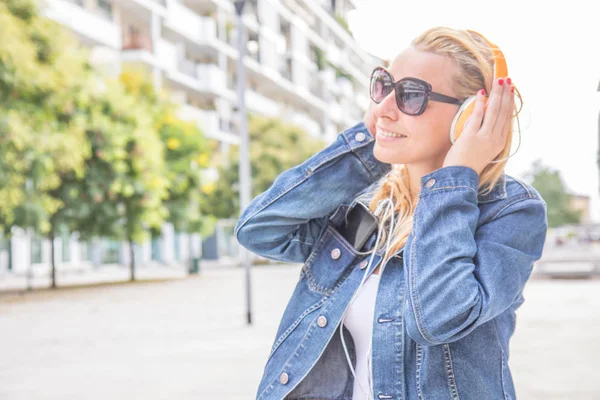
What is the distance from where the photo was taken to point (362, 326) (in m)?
1.67

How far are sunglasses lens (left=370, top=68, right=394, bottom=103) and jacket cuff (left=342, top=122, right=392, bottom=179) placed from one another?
0.49 feet

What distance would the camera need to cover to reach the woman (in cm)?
147

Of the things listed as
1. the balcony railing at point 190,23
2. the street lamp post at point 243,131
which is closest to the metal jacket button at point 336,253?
the street lamp post at point 243,131

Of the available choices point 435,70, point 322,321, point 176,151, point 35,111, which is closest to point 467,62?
point 435,70

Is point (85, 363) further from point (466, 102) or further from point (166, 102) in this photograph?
point (166, 102)

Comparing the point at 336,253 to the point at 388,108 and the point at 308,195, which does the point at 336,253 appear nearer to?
the point at 308,195

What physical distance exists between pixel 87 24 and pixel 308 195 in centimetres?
2940

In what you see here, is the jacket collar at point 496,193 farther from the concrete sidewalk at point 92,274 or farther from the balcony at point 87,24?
the balcony at point 87,24

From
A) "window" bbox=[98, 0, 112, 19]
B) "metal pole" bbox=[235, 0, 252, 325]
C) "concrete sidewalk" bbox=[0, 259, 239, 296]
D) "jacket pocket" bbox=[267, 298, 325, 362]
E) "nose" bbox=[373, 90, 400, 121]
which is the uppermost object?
"window" bbox=[98, 0, 112, 19]

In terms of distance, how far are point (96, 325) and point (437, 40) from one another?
35.1 feet

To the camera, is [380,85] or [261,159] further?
[261,159]

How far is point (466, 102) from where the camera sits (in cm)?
157

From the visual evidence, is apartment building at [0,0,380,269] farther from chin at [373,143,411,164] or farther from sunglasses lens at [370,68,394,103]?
chin at [373,143,411,164]

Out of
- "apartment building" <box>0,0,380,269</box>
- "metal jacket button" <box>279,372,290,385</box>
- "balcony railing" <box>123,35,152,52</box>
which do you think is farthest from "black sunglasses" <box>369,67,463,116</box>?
"balcony railing" <box>123,35,152,52</box>
